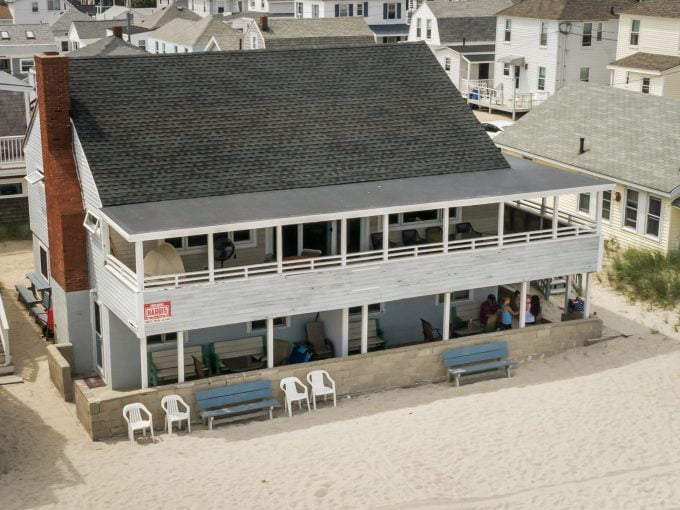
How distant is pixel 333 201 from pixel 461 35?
45.1 meters

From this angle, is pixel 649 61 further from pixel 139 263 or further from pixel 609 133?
pixel 139 263

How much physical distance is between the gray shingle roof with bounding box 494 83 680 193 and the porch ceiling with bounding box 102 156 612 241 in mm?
5960

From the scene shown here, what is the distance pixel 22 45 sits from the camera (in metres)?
67.2

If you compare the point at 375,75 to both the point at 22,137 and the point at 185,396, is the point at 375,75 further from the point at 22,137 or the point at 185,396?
the point at 22,137

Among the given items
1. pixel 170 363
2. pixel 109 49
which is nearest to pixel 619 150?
pixel 170 363

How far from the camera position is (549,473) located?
21.6 metres

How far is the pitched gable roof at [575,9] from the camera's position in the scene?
5994 centimetres

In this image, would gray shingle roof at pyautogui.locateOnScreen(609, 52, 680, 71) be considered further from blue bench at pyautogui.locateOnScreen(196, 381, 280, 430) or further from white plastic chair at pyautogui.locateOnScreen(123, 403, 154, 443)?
white plastic chair at pyautogui.locateOnScreen(123, 403, 154, 443)

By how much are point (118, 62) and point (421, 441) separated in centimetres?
1214

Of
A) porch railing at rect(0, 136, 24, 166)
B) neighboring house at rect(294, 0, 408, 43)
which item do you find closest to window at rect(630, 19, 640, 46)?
neighboring house at rect(294, 0, 408, 43)

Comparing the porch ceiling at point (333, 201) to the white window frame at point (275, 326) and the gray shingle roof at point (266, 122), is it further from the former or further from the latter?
the white window frame at point (275, 326)

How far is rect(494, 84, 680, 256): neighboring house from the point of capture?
110ft

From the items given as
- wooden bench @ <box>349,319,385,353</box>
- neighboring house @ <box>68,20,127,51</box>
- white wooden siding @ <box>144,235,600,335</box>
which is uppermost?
neighboring house @ <box>68,20,127,51</box>

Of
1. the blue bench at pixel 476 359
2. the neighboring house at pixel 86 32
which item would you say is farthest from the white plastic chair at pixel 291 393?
the neighboring house at pixel 86 32
